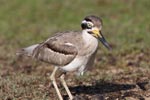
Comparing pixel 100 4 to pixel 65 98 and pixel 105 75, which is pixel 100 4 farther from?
pixel 65 98

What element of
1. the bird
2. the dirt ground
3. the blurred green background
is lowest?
the dirt ground

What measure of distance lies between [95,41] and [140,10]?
8612mm

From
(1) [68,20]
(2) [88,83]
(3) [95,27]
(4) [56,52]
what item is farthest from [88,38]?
(1) [68,20]

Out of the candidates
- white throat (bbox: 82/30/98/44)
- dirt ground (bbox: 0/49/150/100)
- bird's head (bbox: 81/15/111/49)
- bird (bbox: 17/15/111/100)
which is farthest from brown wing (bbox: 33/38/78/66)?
dirt ground (bbox: 0/49/150/100)

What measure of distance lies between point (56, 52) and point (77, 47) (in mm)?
388

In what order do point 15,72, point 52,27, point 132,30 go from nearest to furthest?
point 15,72 → point 132,30 → point 52,27

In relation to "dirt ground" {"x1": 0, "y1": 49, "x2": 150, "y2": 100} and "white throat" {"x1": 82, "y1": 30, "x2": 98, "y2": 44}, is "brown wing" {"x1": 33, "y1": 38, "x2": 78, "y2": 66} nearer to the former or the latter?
"white throat" {"x1": 82, "y1": 30, "x2": 98, "y2": 44}

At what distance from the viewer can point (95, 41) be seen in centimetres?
737

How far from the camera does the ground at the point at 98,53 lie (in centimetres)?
835

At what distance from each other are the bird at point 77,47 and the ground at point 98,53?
0.60m

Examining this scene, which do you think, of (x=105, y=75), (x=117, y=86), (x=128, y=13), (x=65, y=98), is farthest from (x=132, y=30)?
(x=65, y=98)

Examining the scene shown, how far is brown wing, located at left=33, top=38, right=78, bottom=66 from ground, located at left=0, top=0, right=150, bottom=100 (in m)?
0.62

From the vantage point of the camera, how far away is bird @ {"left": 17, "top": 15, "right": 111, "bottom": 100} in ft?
23.9

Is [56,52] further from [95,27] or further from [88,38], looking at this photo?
[95,27]
